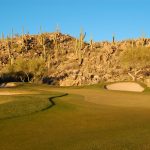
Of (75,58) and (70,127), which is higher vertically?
(75,58)

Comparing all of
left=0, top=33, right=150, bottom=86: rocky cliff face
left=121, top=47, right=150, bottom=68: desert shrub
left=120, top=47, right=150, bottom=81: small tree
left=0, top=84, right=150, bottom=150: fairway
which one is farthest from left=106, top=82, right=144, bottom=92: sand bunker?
left=121, top=47, right=150, bottom=68: desert shrub

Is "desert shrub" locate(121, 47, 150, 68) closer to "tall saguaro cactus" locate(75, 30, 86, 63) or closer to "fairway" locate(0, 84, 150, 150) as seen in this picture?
"tall saguaro cactus" locate(75, 30, 86, 63)

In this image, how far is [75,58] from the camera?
347ft

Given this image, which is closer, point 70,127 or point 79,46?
point 70,127

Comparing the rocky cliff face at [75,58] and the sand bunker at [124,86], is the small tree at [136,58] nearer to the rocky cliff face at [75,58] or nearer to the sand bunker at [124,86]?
the rocky cliff face at [75,58]

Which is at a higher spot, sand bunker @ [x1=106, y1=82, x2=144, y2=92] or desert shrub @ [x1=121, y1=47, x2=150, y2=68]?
desert shrub @ [x1=121, y1=47, x2=150, y2=68]

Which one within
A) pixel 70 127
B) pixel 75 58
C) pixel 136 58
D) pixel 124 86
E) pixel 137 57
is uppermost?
pixel 75 58

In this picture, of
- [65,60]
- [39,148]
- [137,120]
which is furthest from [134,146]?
[65,60]

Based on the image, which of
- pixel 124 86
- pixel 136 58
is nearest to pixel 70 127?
pixel 124 86

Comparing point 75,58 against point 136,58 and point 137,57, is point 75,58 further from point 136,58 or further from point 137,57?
point 137,57

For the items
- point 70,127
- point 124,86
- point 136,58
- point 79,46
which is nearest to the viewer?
point 70,127

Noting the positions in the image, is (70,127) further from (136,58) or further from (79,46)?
(79,46)

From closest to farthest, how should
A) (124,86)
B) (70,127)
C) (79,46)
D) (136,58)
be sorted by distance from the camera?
(70,127), (124,86), (136,58), (79,46)

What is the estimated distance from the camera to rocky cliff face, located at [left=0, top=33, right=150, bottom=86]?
94.4 meters
